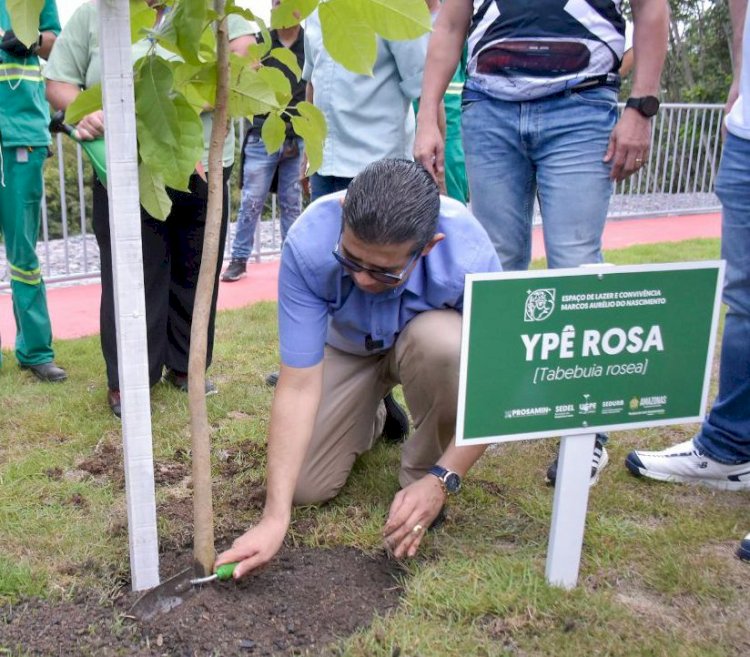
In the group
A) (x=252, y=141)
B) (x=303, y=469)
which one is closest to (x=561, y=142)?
(x=303, y=469)

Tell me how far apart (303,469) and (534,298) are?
103 centimetres

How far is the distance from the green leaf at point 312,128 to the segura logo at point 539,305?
21.8 inches

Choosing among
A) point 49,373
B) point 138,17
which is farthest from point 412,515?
point 49,373

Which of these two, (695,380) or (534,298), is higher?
(534,298)

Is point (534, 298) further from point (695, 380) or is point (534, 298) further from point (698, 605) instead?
point (698, 605)

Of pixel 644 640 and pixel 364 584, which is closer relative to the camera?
pixel 644 640

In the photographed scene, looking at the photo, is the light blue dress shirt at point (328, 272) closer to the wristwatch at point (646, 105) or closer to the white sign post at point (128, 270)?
the white sign post at point (128, 270)

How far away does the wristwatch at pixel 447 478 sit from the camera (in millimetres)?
2201

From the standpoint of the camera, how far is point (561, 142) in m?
2.51

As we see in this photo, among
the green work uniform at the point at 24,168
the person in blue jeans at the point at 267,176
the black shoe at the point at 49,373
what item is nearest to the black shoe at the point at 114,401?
the black shoe at the point at 49,373

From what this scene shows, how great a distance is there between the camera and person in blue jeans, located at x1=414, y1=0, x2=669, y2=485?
7.99 feet

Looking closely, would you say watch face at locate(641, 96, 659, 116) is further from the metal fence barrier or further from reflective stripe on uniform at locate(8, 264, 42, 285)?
the metal fence barrier

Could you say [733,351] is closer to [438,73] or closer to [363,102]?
[438,73]

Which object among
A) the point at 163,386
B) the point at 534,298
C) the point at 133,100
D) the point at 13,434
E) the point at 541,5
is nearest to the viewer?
the point at 133,100
